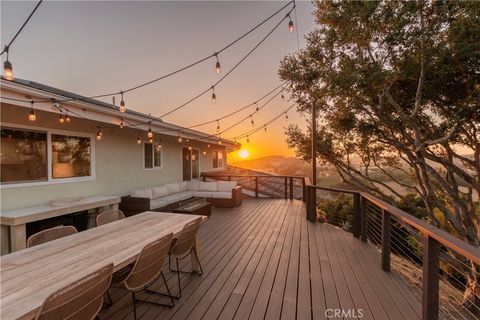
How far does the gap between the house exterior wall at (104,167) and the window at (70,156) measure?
0.58 ft

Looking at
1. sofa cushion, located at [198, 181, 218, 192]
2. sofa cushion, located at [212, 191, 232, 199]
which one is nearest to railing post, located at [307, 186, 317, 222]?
sofa cushion, located at [212, 191, 232, 199]

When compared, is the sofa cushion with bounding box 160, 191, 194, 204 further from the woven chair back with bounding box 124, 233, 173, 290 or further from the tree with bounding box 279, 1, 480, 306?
the tree with bounding box 279, 1, 480, 306

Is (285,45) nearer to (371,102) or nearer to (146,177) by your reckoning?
(371,102)

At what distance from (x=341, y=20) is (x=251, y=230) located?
475 cm

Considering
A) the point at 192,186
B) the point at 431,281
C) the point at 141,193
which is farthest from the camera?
the point at 192,186

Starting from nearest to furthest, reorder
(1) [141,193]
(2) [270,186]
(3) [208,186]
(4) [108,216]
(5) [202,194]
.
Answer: (4) [108,216] < (1) [141,193] < (5) [202,194] < (3) [208,186] < (2) [270,186]

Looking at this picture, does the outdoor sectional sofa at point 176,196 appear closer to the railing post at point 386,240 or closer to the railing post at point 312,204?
the railing post at point 312,204

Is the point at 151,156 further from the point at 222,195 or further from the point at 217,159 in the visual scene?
the point at 217,159

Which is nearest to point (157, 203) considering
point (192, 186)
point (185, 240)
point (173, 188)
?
point (173, 188)

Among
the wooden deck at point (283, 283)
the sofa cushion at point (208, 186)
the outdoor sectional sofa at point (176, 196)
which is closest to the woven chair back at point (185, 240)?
the wooden deck at point (283, 283)

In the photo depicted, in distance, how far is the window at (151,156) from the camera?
7.32 m

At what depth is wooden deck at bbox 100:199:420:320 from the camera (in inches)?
87.5

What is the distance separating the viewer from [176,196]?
7184 millimetres

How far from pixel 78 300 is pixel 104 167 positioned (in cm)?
505
